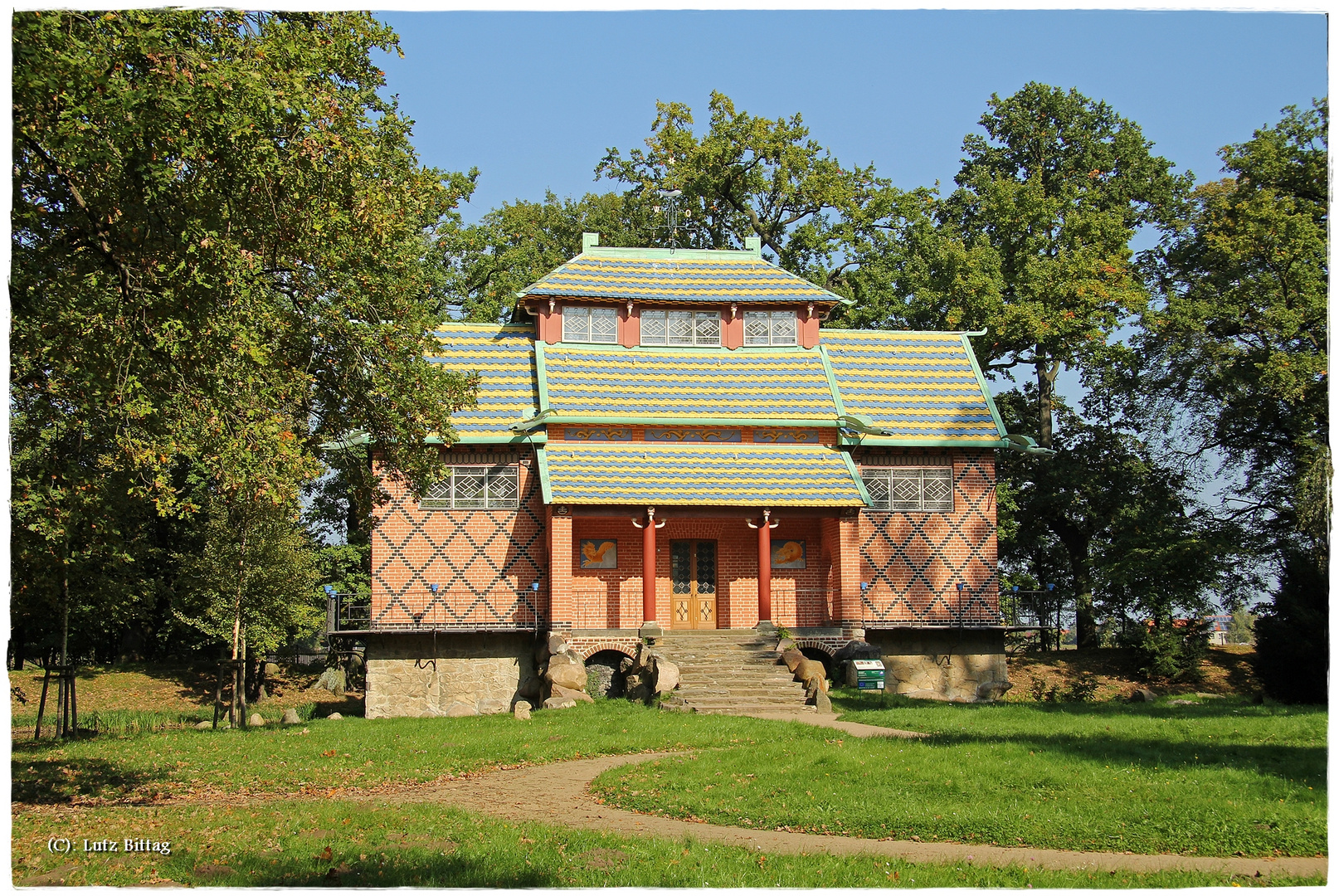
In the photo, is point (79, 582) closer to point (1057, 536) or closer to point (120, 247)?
point (120, 247)

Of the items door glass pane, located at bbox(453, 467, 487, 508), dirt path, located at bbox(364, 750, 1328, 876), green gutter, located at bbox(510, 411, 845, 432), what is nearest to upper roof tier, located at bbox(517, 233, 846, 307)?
green gutter, located at bbox(510, 411, 845, 432)

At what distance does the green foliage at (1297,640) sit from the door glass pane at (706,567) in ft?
36.7

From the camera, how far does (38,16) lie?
416 inches

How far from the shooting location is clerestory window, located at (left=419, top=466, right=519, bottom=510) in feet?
90.8

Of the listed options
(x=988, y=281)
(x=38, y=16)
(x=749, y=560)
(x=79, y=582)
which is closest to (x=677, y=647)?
(x=749, y=560)

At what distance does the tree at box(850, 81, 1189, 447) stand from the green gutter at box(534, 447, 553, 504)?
13.2 meters

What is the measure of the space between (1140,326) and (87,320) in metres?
29.3

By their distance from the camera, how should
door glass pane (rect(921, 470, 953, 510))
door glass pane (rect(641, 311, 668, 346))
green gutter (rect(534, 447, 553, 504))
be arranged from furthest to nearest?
1. door glass pane (rect(641, 311, 668, 346))
2. door glass pane (rect(921, 470, 953, 510))
3. green gutter (rect(534, 447, 553, 504))

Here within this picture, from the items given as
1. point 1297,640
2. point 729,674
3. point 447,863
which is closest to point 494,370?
point 729,674

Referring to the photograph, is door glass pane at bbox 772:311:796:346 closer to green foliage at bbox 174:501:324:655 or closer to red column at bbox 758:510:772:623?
red column at bbox 758:510:772:623

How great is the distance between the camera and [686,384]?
29156mm

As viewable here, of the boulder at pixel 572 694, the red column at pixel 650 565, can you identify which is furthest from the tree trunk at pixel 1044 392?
the boulder at pixel 572 694

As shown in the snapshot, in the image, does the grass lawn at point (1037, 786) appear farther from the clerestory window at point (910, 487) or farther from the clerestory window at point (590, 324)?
the clerestory window at point (590, 324)

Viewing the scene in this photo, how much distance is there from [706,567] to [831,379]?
5.28 meters
